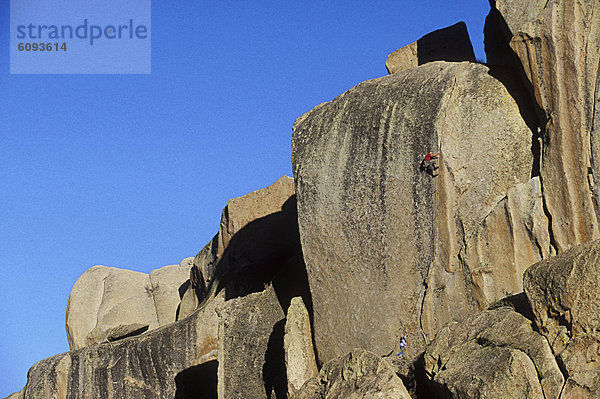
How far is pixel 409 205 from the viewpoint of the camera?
16719mm

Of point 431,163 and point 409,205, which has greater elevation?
point 431,163

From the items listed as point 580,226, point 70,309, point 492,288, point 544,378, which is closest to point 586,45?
point 580,226

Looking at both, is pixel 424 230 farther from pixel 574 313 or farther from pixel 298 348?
pixel 574 313

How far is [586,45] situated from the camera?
15.5 meters

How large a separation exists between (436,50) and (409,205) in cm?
506

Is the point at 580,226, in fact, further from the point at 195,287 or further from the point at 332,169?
the point at 195,287

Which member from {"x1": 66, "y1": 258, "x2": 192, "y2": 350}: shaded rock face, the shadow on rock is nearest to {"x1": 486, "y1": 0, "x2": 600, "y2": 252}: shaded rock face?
the shadow on rock

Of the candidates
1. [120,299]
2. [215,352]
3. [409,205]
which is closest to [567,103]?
[409,205]

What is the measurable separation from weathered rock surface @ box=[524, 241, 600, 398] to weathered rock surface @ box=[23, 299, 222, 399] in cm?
1050

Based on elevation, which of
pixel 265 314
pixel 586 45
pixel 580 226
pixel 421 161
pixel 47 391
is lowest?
pixel 47 391

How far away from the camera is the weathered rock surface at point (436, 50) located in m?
19.7

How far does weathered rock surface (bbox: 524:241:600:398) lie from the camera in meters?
11.1

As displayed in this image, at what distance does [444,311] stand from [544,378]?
504cm

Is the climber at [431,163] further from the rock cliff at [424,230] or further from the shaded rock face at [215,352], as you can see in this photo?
the shaded rock face at [215,352]
